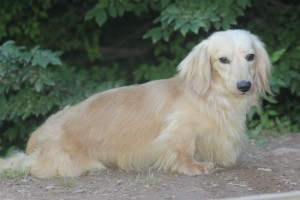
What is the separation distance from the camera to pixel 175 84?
5.11 metres

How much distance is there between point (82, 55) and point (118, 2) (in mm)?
2264

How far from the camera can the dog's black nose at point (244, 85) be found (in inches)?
186

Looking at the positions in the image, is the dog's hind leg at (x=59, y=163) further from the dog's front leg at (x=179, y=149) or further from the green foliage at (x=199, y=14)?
the green foliage at (x=199, y=14)

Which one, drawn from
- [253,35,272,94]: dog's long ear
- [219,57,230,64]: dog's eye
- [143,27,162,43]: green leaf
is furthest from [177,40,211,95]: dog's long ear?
[143,27,162,43]: green leaf

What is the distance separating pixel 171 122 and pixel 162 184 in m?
0.54

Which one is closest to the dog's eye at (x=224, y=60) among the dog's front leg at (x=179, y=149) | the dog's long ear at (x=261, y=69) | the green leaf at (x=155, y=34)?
the dog's long ear at (x=261, y=69)

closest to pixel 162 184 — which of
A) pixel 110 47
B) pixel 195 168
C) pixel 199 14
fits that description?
pixel 195 168

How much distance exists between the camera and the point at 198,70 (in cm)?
495

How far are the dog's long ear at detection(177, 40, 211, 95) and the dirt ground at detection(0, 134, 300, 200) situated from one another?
0.63 meters

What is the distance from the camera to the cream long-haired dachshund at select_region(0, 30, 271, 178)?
16.1 ft

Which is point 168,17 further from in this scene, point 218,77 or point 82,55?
point 82,55

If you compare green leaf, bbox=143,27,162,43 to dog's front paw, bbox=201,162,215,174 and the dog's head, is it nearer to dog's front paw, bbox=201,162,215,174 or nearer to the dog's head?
the dog's head

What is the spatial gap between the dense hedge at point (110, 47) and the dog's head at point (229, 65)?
97cm

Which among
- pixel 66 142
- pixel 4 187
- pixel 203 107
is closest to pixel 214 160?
pixel 203 107
